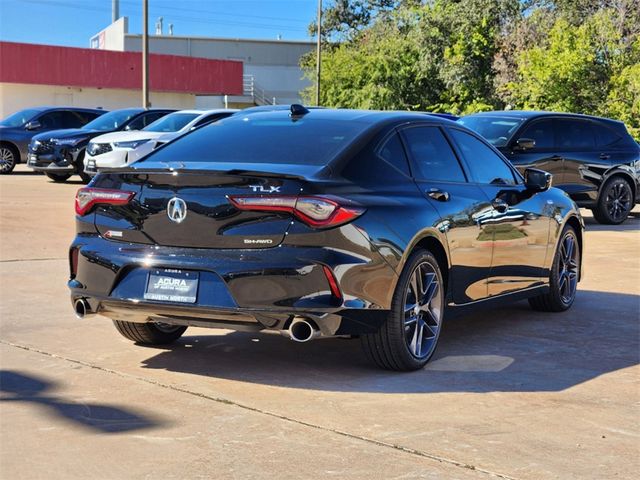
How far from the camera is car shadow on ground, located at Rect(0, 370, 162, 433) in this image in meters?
4.80

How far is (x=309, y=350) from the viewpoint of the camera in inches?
260

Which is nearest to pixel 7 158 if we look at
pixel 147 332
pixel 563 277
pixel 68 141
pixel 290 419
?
pixel 68 141

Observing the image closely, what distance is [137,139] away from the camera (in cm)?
1861

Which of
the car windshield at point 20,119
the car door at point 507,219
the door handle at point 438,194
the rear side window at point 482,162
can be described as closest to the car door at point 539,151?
the car door at point 507,219

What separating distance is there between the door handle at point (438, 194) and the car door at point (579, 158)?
9528mm

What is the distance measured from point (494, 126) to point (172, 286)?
10.4 metres

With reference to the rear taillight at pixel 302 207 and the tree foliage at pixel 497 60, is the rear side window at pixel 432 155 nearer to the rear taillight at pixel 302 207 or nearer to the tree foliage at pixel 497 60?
the rear taillight at pixel 302 207

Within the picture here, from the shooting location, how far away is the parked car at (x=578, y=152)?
49.0 feet

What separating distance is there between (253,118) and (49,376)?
2170 millimetres

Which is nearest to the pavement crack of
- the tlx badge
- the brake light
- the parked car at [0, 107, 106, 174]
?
the brake light

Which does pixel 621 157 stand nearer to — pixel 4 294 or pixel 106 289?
pixel 4 294

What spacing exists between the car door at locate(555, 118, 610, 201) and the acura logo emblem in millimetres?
Answer: 10898

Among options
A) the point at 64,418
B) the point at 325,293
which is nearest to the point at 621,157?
the point at 325,293

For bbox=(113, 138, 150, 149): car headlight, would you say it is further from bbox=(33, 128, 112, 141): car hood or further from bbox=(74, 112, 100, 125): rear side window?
bbox=(74, 112, 100, 125): rear side window
